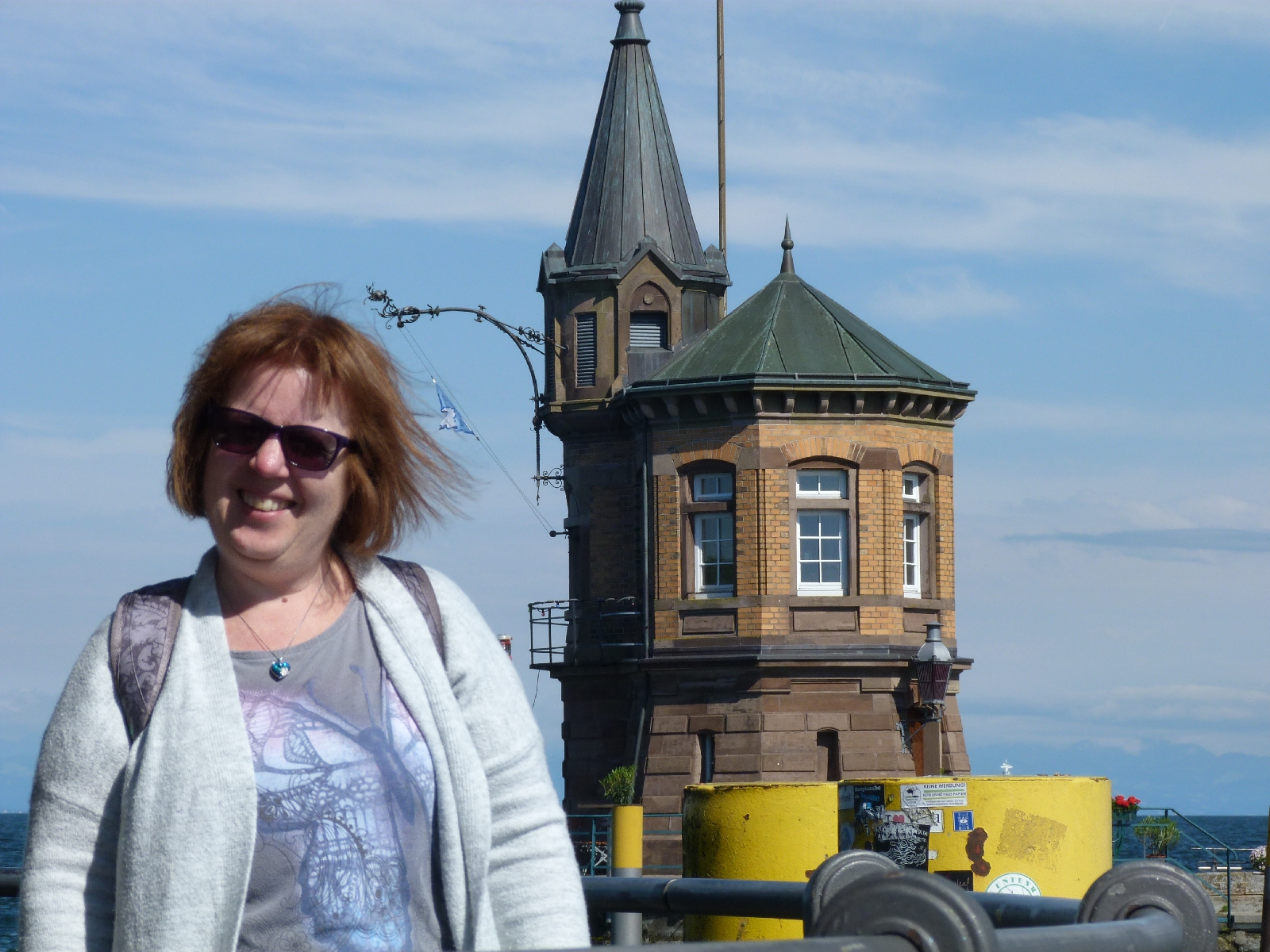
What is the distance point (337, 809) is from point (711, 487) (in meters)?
27.7

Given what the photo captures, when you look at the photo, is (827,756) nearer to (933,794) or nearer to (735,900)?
(933,794)

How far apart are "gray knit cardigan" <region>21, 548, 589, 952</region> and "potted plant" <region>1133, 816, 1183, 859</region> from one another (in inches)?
1110

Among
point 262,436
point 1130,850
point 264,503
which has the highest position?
point 262,436

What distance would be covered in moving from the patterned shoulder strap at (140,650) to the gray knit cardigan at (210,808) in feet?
0.06

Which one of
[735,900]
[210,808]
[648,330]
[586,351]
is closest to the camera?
[210,808]

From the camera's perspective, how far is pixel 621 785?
102 ft

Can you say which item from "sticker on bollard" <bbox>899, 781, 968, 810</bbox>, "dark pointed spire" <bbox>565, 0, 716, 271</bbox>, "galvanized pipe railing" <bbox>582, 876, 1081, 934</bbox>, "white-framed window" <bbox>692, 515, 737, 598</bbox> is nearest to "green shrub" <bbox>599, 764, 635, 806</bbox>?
"white-framed window" <bbox>692, 515, 737, 598</bbox>

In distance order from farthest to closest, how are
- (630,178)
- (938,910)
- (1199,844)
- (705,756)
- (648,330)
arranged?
(630,178) < (648,330) < (705,756) < (1199,844) < (938,910)

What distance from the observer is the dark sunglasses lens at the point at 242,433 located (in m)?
3.44

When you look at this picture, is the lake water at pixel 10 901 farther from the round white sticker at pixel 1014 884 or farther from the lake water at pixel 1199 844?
the lake water at pixel 1199 844

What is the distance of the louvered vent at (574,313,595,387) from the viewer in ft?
110

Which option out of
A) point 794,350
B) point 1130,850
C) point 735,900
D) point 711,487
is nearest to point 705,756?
point 711,487

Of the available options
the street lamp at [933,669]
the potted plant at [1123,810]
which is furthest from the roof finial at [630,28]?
the potted plant at [1123,810]

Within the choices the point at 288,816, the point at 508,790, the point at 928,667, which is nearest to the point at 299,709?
the point at 288,816
